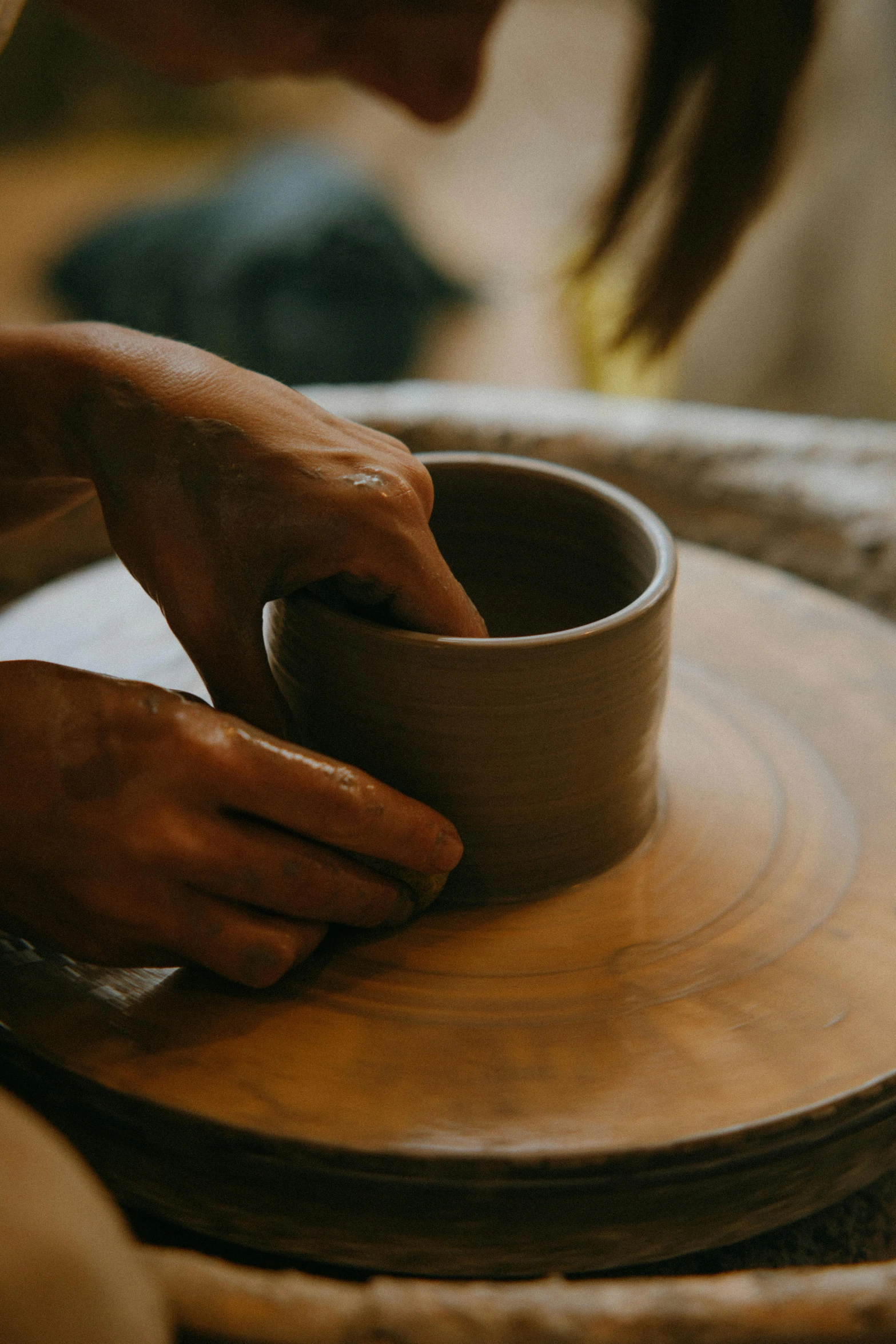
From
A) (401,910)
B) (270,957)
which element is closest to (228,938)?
(270,957)

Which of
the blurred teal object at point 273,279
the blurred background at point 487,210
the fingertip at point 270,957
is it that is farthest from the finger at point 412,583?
the blurred teal object at point 273,279

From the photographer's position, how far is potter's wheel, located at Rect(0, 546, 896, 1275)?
2.13 ft

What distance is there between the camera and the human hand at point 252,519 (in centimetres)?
75

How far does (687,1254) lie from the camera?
2.54ft

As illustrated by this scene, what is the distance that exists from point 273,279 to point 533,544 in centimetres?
305

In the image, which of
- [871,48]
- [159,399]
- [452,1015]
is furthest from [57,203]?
[452,1015]

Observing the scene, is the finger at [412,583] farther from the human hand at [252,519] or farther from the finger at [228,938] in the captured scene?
the finger at [228,938]

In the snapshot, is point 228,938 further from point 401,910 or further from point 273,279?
point 273,279

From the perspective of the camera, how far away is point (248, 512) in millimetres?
749

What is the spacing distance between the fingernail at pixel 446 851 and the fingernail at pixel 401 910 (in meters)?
0.03

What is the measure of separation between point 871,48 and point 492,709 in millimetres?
3452

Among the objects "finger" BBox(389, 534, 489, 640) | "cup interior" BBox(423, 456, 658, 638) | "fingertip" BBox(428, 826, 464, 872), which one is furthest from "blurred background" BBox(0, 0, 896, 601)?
"fingertip" BBox(428, 826, 464, 872)

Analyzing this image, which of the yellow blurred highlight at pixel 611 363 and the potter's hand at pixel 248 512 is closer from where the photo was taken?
the potter's hand at pixel 248 512

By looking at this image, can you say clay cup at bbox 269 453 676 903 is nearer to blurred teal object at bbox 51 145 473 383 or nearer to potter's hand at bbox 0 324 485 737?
potter's hand at bbox 0 324 485 737
